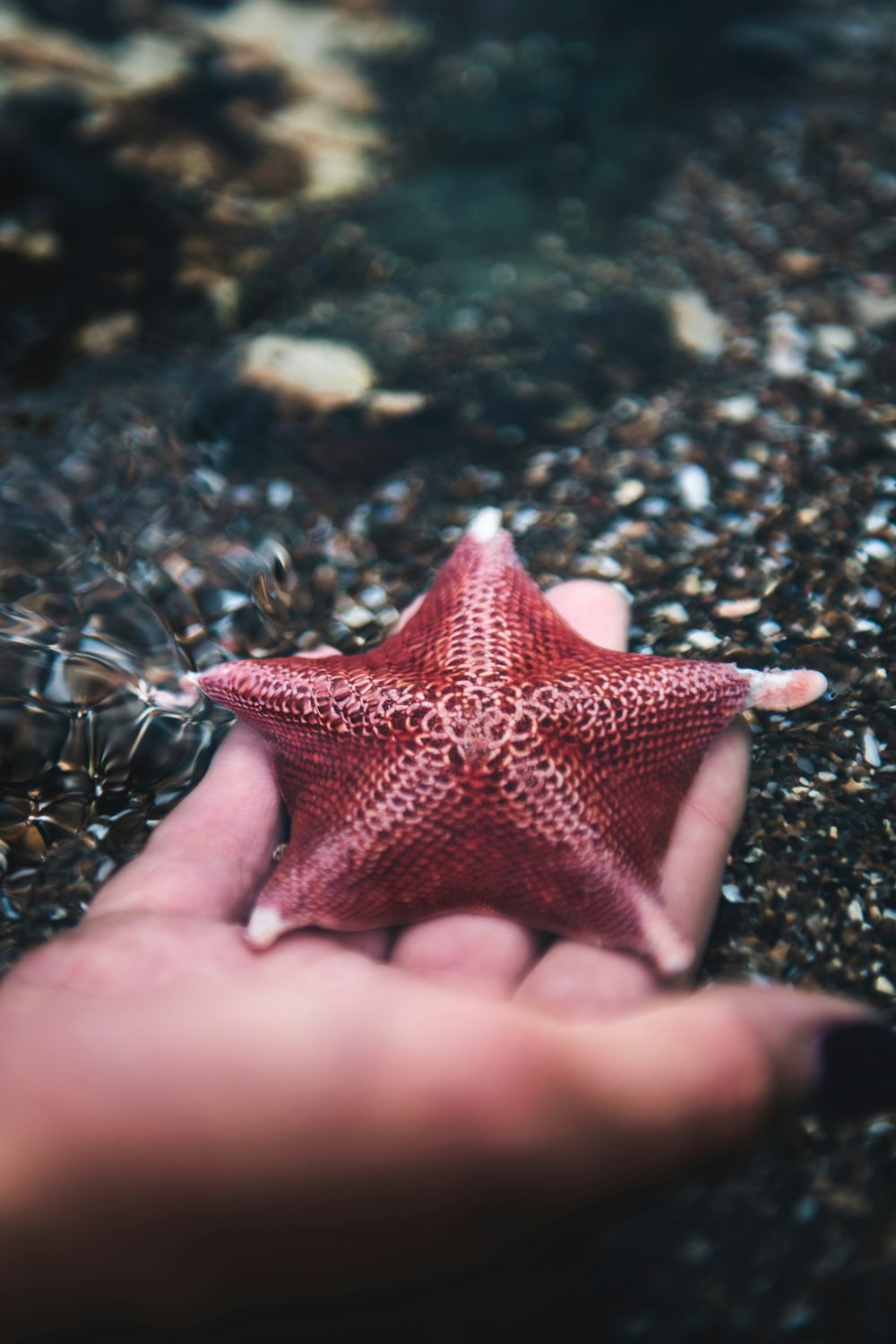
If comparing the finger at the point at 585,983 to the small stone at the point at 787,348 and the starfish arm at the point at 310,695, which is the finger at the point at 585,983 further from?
the small stone at the point at 787,348

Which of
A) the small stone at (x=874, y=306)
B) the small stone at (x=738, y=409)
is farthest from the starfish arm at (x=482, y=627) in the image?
the small stone at (x=874, y=306)

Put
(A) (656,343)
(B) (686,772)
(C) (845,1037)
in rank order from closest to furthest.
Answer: (C) (845,1037), (B) (686,772), (A) (656,343)

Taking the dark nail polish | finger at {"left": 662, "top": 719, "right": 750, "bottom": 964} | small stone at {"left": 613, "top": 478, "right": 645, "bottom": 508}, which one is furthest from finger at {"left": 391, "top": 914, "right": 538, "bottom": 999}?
small stone at {"left": 613, "top": 478, "right": 645, "bottom": 508}

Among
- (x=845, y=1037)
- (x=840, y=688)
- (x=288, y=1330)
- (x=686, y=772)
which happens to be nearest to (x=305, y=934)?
(x=288, y=1330)

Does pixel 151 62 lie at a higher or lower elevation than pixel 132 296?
higher

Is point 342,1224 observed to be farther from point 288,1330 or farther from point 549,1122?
point 549,1122

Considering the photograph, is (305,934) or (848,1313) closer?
(848,1313)

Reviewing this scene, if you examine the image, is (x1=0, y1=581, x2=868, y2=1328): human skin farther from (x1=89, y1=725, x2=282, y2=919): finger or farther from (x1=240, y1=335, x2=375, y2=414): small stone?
(x1=240, y1=335, x2=375, y2=414): small stone

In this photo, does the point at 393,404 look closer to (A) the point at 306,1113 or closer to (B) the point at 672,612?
(B) the point at 672,612
